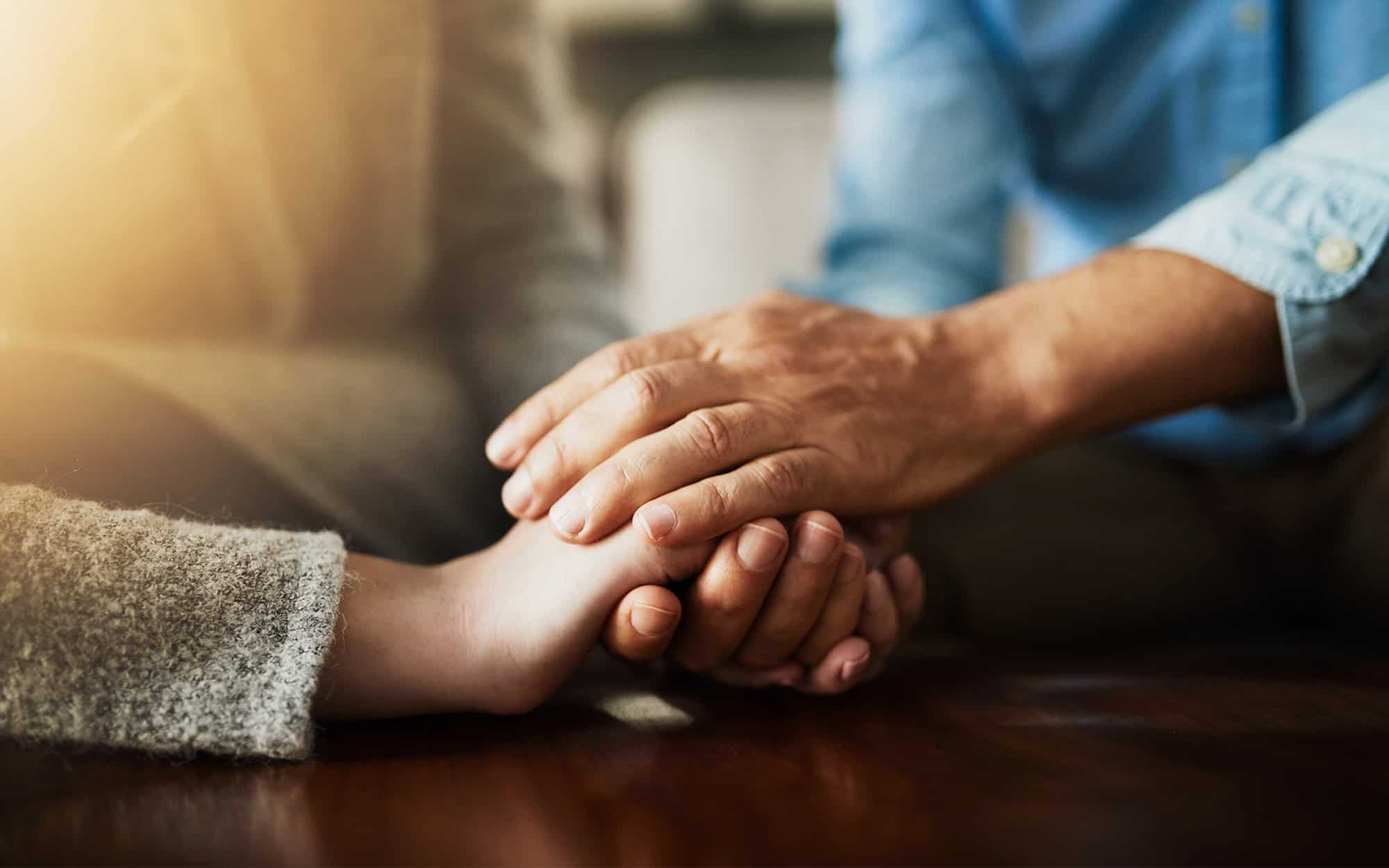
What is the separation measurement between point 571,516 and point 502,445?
0.27ft

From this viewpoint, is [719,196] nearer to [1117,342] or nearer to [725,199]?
[725,199]

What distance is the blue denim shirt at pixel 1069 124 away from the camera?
2.64ft

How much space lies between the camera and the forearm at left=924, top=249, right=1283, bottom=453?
20.5 inches

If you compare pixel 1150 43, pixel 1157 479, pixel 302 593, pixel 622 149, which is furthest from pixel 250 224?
pixel 622 149

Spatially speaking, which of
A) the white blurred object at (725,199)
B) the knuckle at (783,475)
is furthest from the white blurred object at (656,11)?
the knuckle at (783,475)

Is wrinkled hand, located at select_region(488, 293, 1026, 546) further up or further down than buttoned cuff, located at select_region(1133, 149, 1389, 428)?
further down

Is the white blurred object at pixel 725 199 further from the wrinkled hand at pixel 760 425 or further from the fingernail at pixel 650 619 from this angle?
the fingernail at pixel 650 619

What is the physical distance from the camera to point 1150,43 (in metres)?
0.87

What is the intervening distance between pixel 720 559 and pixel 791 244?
1.68m

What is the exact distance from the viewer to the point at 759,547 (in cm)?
41

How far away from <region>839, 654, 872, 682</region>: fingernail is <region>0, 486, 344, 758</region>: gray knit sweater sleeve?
22 centimetres

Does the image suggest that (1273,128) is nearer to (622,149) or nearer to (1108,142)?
(1108,142)

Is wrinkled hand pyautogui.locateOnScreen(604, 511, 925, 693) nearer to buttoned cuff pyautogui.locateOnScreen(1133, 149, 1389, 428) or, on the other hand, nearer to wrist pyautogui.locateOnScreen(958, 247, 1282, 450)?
wrist pyautogui.locateOnScreen(958, 247, 1282, 450)

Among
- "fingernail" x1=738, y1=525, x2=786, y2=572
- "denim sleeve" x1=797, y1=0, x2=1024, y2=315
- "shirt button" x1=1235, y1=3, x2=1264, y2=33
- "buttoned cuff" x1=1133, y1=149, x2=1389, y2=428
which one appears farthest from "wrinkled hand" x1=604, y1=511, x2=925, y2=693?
"shirt button" x1=1235, y1=3, x2=1264, y2=33
